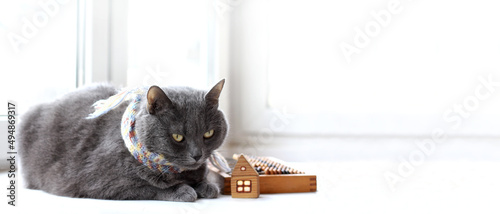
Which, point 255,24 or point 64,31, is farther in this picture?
point 255,24

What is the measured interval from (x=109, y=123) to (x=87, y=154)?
89mm

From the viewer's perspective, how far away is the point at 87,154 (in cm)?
108

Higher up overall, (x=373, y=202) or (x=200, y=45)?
(x=200, y=45)

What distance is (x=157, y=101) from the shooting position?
994mm

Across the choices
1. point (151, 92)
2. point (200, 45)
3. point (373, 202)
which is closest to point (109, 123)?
point (151, 92)

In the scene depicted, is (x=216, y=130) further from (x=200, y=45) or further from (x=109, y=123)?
(x=200, y=45)
